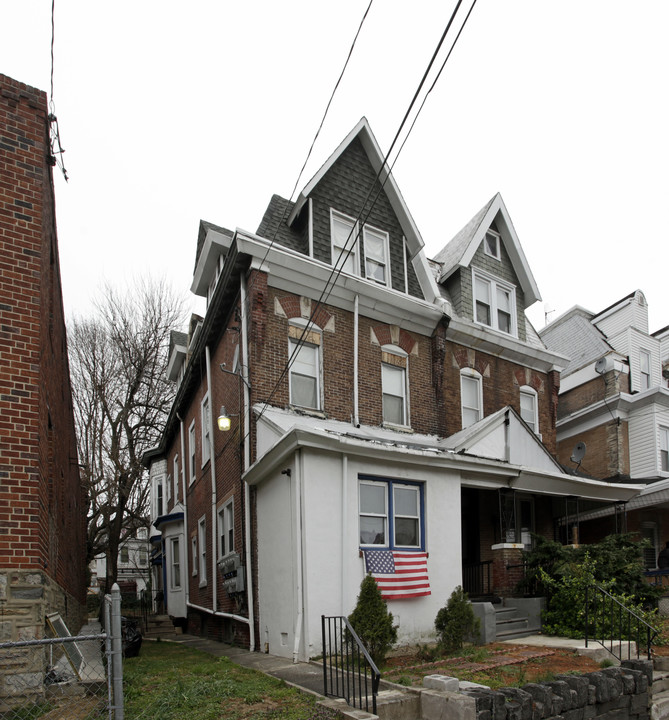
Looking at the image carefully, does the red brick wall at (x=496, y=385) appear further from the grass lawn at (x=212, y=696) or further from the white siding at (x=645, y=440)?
the grass lawn at (x=212, y=696)

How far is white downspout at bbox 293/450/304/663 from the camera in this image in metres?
10.6

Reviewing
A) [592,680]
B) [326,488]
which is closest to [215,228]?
[326,488]

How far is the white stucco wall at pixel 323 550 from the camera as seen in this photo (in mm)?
10867

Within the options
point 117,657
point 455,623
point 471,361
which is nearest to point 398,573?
point 455,623

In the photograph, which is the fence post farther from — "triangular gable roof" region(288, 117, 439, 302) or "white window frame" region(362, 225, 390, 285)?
"triangular gable roof" region(288, 117, 439, 302)

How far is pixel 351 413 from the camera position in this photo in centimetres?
1491

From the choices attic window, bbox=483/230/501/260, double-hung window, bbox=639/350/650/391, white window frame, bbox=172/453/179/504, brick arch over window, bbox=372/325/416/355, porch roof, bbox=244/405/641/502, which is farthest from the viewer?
double-hung window, bbox=639/350/650/391

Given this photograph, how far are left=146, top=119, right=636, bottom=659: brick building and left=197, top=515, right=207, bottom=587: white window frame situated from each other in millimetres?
120

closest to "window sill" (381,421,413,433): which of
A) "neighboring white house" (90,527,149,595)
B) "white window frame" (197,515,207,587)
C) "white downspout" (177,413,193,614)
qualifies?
"white window frame" (197,515,207,587)

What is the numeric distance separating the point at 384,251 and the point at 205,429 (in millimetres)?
6982

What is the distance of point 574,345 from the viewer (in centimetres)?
2755

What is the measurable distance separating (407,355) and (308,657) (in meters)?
8.12

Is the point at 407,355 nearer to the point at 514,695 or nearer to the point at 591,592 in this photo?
the point at 591,592

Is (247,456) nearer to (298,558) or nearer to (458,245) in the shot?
(298,558)
